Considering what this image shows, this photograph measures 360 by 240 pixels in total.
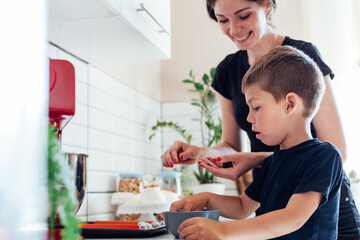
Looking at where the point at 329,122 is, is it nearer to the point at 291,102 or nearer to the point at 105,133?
the point at 291,102

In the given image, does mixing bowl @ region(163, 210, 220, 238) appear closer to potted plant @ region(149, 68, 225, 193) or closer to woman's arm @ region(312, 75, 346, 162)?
woman's arm @ region(312, 75, 346, 162)

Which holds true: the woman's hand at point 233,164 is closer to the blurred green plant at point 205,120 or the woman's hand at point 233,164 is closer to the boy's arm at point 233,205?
the boy's arm at point 233,205

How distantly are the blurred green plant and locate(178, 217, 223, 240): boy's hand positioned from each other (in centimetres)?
154

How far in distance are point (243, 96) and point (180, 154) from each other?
30cm

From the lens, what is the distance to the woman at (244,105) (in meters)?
1.10

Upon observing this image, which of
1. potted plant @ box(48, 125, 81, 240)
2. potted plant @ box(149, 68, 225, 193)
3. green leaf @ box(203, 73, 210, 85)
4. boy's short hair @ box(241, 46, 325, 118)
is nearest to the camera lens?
potted plant @ box(48, 125, 81, 240)

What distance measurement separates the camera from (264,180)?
3.52ft

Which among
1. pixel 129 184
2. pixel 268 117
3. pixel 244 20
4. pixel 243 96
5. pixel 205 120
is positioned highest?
pixel 244 20

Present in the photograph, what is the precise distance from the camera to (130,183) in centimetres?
193

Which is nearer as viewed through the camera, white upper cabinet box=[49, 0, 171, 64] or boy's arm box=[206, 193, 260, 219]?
boy's arm box=[206, 193, 260, 219]

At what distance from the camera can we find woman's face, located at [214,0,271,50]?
1.23 m

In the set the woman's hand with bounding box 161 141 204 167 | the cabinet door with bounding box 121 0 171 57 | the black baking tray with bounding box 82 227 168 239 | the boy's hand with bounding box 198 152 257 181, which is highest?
the cabinet door with bounding box 121 0 171 57

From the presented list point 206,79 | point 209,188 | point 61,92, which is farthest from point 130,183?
point 61,92

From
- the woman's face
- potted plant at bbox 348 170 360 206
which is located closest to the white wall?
the woman's face
